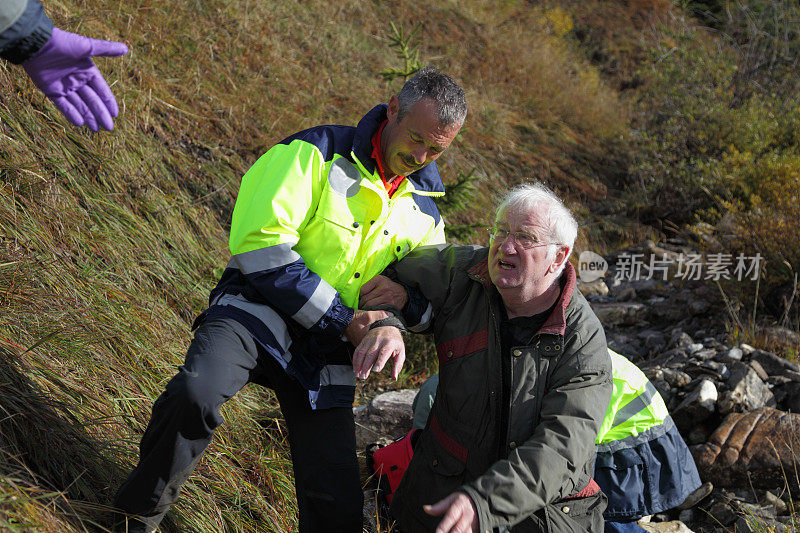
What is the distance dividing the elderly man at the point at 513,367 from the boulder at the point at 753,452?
75.0 inches

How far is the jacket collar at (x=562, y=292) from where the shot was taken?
8.34 ft

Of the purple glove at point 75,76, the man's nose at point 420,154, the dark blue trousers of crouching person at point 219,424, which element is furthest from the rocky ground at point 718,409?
the purple glove at point 75,76

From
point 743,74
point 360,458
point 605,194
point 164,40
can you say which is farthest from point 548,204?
point 743,74

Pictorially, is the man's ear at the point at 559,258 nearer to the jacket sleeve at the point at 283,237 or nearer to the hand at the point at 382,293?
the hand at the point at 382,293

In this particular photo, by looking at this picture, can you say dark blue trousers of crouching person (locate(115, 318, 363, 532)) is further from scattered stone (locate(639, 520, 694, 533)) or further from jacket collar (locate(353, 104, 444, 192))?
scattered stone (locate(639, 520, 694, 533))

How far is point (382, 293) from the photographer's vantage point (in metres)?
2.77

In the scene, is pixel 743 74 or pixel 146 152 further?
pixel 743 74

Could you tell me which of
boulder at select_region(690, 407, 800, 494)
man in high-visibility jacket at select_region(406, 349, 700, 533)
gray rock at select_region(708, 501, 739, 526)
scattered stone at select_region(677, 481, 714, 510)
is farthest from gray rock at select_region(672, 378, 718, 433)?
man in high-visibility jacket at select_region(406, 349, 700, 533)

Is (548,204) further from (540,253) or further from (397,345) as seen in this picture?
(397,345)

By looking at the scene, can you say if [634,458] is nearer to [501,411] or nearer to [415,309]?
[501,411]

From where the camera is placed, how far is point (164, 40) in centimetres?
576

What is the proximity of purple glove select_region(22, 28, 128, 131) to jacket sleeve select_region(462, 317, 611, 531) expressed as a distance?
164 cm

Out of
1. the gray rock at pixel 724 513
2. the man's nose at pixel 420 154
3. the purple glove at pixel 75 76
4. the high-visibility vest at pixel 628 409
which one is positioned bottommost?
the gray rock at pixel 724 513

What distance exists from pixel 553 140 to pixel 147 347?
26.5 feet
